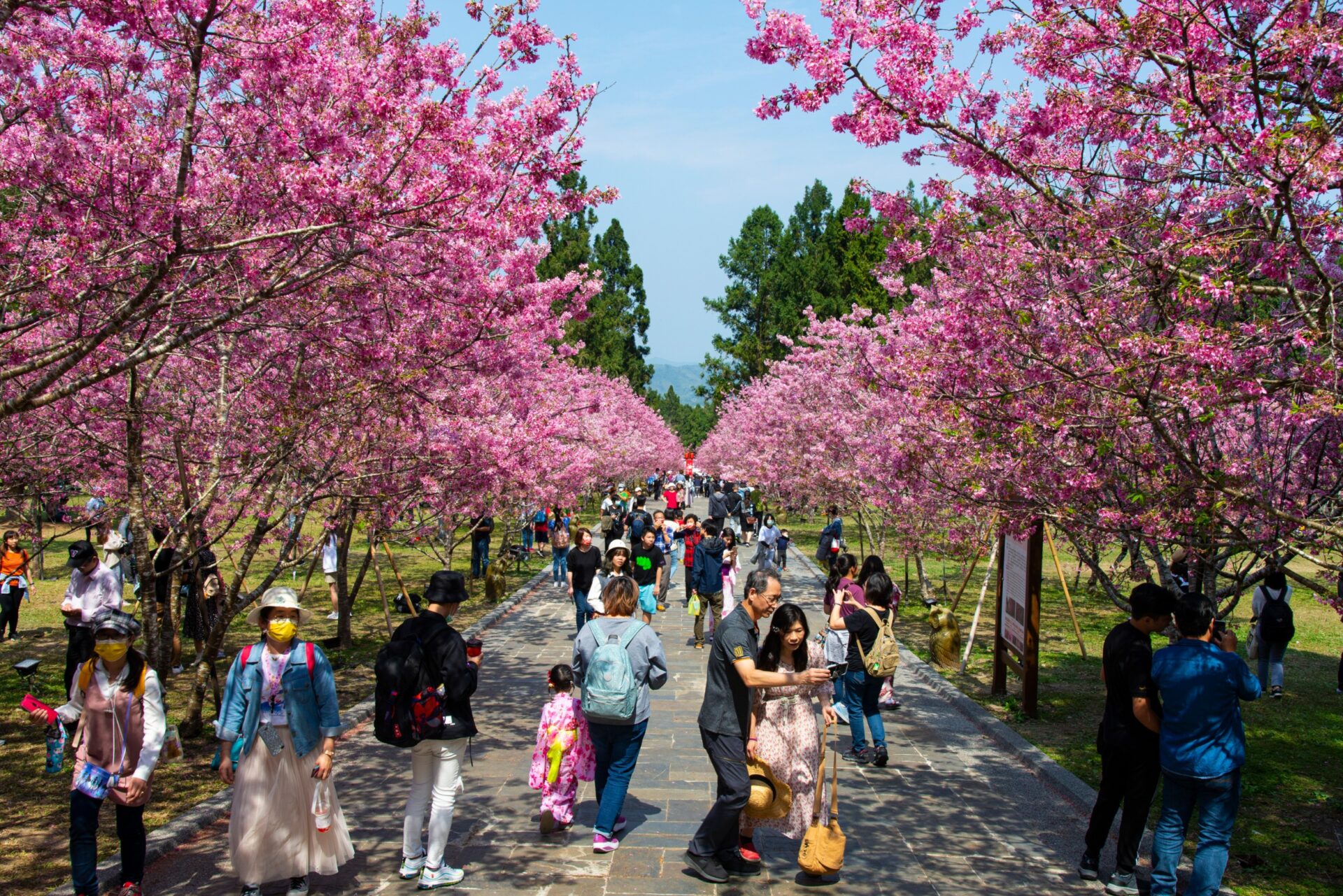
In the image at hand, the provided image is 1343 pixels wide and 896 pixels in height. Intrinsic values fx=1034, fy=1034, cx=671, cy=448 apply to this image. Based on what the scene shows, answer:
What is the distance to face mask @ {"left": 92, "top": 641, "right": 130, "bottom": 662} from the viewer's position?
5.38 m

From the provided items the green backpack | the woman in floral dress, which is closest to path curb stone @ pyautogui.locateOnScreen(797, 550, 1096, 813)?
the green backpack

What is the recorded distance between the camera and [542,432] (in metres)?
16.1

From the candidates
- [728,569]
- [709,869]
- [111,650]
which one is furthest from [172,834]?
[728,569]

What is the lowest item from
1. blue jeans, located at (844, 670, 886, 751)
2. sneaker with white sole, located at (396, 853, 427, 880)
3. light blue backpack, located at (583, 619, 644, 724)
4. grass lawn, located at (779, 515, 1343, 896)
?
grass lawn, located at (779, 515, 1343, 896)

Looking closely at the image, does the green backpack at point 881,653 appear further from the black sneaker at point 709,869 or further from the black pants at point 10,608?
the black pants at point 10,608

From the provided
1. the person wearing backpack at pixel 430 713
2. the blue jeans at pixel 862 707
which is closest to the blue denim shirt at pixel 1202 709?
the blue jeans at pixel 862 707

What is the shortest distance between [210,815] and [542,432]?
949 centimetres

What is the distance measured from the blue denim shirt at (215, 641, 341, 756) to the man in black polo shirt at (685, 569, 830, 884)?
6.98 ft

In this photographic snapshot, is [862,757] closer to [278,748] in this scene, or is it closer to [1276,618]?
[278,748]

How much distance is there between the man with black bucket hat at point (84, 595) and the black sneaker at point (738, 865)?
6402 mm

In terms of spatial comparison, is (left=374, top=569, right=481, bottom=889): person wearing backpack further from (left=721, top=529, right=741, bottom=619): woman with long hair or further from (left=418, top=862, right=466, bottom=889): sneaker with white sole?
(left=721, top=529, right=741, bottom=619): woman with long hair

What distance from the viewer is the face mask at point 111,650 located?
17.7 ft

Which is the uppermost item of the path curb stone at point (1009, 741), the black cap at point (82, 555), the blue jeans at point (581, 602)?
the black cap at point (82, 555)

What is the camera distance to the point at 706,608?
48.7ft
